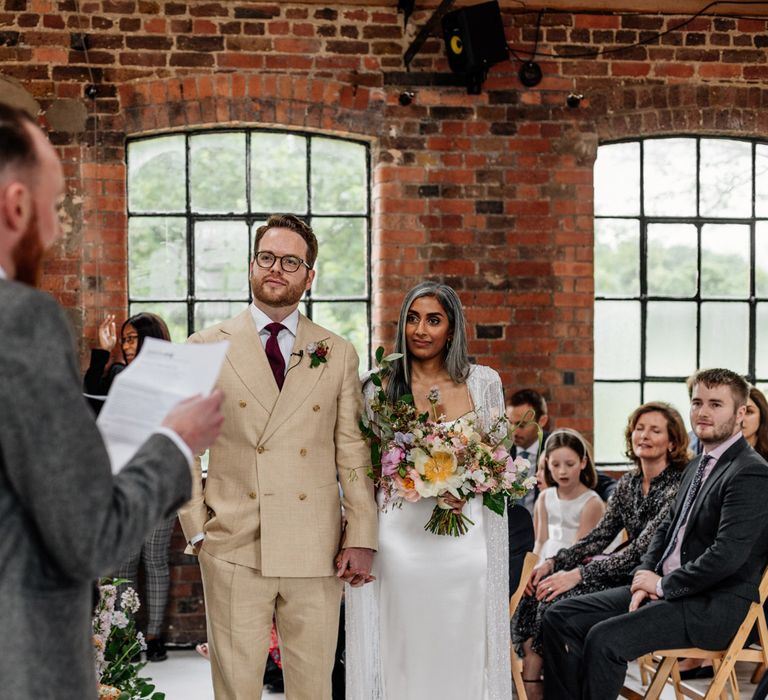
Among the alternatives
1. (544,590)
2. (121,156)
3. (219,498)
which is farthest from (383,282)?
(219,498)

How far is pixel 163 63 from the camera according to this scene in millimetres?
5914

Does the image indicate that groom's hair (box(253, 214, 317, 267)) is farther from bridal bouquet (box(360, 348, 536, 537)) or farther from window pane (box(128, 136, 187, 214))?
window pane (box(128, 136, 187, 214))

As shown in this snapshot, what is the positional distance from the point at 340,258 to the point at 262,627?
3.50 m

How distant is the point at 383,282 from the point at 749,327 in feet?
8.13

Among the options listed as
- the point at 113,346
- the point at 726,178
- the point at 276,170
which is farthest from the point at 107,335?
the point at 726,178

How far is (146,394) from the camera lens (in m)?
1.66

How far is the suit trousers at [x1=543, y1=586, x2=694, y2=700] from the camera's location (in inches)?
152

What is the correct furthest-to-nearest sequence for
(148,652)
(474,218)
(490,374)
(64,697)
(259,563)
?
(474,218)
(148,652)
(490,374)
(259,563)
(64,697)

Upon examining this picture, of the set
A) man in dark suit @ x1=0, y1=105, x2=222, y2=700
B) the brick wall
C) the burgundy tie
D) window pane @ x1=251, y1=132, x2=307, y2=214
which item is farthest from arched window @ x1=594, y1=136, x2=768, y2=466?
man in dark suit @ x1=0, y1=105, x2=222, y2=700

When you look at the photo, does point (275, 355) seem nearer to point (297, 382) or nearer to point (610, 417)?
point (297, 382)

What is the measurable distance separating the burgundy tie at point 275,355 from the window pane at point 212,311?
2.95 m

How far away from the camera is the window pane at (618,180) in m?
6.39

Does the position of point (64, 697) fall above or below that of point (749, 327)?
below

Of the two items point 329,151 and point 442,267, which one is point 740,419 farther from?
point 329,151
